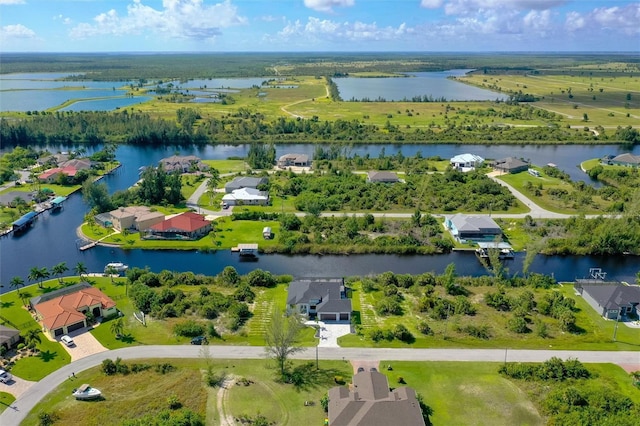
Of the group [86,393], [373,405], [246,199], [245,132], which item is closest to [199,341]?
[86,393]

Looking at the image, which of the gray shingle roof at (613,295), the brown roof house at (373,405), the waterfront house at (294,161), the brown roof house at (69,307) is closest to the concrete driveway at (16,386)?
the brown roof house at (69,307)

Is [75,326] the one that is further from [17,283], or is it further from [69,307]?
[17,283]

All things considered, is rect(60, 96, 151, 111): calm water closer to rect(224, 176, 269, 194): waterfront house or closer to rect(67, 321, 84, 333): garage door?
rect(224, 176, 269, 194): waterfront house

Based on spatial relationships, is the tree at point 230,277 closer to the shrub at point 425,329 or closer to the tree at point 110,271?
the tree at point 110,271

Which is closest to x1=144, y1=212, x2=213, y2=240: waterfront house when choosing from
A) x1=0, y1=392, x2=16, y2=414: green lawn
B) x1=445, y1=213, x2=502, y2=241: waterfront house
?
x1=0, y1=392, x2=16, y2=414: green lawn

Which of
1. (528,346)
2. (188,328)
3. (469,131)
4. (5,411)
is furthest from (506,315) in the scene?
(469,131)
